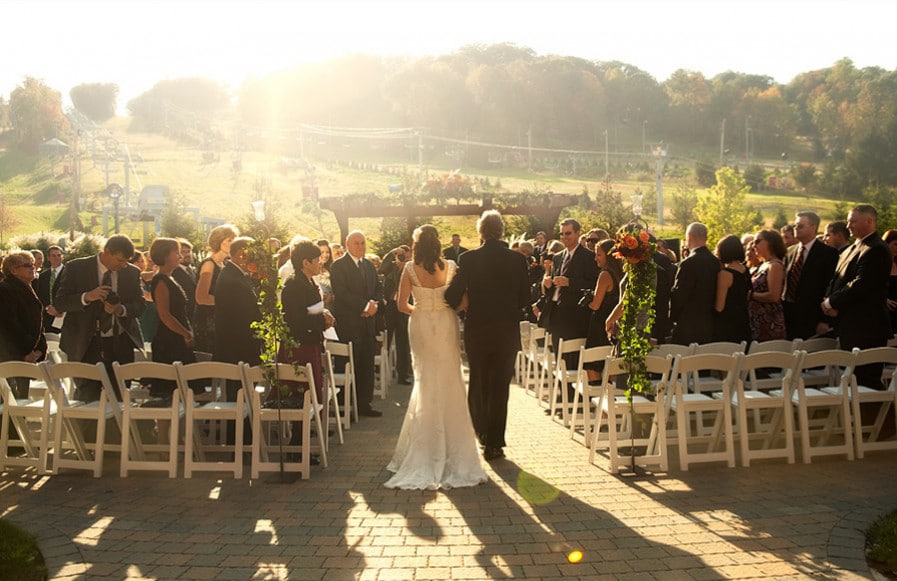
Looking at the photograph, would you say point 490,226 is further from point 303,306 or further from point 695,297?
point 695,297

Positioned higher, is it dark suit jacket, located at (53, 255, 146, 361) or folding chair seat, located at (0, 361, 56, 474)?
dark suit jacket, located at (53, 255, 146, 361)

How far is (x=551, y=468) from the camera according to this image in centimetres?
697

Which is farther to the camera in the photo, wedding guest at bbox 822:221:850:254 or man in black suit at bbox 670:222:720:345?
wedding guest at bbox 822:221:850:254

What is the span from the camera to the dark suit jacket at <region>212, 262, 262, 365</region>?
741 cm

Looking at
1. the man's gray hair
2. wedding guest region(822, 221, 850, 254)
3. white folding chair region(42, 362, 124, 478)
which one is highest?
the man's gray hair

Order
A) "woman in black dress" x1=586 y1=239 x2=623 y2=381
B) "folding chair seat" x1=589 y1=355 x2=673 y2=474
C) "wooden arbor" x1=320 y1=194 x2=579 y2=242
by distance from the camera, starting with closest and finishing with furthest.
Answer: "folding chair seat" x1=589 y1=355 x2=673 y2=474 < "woman in black dress" x1=586 y1=239 x2=623 y2=381 < "wooden arbor" x1=320 y1=194 x2=579 y2=242

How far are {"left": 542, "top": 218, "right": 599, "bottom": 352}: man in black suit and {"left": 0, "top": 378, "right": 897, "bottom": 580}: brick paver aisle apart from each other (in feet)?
7.66

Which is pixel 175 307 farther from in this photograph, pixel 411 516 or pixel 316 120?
pixel 316 120

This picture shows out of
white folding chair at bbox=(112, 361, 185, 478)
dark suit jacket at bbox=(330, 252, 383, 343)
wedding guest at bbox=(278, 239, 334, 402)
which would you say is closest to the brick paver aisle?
white folding chair at bbox=(112, 361, 185, 478)

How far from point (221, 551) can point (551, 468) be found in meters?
3.03

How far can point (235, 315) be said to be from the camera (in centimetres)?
745

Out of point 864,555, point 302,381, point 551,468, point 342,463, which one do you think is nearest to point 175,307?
point 302,381

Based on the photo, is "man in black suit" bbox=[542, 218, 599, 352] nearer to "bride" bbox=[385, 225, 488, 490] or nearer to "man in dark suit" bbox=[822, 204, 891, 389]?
"bride" bbox=[385, 225, 488, 490]

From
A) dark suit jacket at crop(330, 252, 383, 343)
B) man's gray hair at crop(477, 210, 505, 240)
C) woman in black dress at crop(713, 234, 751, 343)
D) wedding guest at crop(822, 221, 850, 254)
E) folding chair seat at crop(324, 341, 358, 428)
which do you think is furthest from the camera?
dark suit jacket at crop(330, 252, 383, 343)
